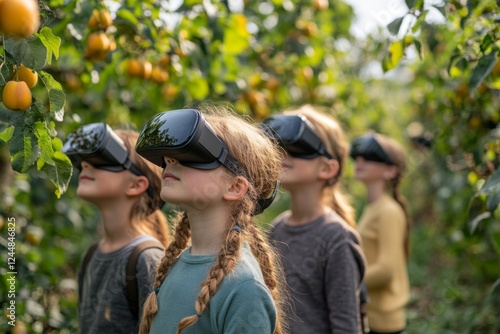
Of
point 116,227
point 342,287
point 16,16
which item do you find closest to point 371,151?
point 342,287

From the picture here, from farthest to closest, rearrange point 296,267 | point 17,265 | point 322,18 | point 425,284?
1. point 425,284
2. point 322,18
3. point 17,265
4. point 296,267

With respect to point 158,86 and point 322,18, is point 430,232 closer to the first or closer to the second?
point 322,18

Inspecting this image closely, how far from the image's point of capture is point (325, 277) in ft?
8.30

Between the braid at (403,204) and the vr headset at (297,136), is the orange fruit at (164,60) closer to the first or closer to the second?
the vr headset at (297,136)

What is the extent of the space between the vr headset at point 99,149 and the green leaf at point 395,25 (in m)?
1.02

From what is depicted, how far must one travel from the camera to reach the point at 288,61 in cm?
470

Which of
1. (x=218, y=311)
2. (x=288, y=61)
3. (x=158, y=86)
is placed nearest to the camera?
(x=218, y=311)

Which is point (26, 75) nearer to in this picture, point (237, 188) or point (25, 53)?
point (25, 53)

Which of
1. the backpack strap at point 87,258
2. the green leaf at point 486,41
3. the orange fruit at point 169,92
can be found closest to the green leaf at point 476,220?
the green leaf at point 486,41

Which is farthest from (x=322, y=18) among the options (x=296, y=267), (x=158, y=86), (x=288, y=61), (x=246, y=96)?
(x=296, y=267)

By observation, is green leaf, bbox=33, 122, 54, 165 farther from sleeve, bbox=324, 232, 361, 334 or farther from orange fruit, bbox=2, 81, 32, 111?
sleeve, bbox=324, 232, 361, 334

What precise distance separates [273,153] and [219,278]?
47 centimetres

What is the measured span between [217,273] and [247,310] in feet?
0.40

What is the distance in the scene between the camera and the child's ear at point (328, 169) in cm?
276
